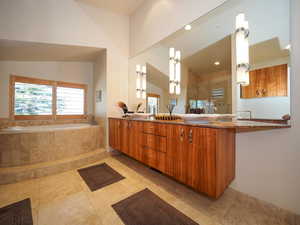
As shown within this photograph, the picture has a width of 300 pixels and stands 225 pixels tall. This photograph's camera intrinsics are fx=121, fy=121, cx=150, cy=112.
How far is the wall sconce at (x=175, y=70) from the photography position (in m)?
2.04

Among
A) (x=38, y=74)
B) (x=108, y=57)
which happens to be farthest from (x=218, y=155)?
(x=38, y=74)

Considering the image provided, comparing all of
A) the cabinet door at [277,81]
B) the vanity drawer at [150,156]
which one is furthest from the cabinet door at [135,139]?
the cabinet door at [277,81]

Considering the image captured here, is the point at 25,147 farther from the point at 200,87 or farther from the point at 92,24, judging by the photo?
the point at 200,87

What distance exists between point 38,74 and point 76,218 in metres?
3.23

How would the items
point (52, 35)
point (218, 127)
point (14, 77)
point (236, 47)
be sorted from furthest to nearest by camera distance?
point (14, 77)
point (52, 35)
point (236, 47)
point (218, 127)

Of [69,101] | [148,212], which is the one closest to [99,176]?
[148,212]

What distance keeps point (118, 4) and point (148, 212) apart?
3.81 meters

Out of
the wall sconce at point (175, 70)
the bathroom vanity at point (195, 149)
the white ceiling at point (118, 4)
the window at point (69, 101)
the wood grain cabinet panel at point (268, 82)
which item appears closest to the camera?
the bathroom vanity at point (195, 149)

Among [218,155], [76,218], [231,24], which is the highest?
[231,24]

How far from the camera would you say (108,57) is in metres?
2.84

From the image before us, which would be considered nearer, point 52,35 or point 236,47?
point 236,47

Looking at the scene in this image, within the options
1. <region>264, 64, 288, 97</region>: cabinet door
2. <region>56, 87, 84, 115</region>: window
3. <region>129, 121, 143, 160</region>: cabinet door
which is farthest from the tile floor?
<region>56, 87, 84, 115</region>: window

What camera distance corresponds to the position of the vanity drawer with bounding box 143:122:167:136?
1.52m

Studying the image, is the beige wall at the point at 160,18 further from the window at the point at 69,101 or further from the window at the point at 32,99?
the window at the point at 32,99
